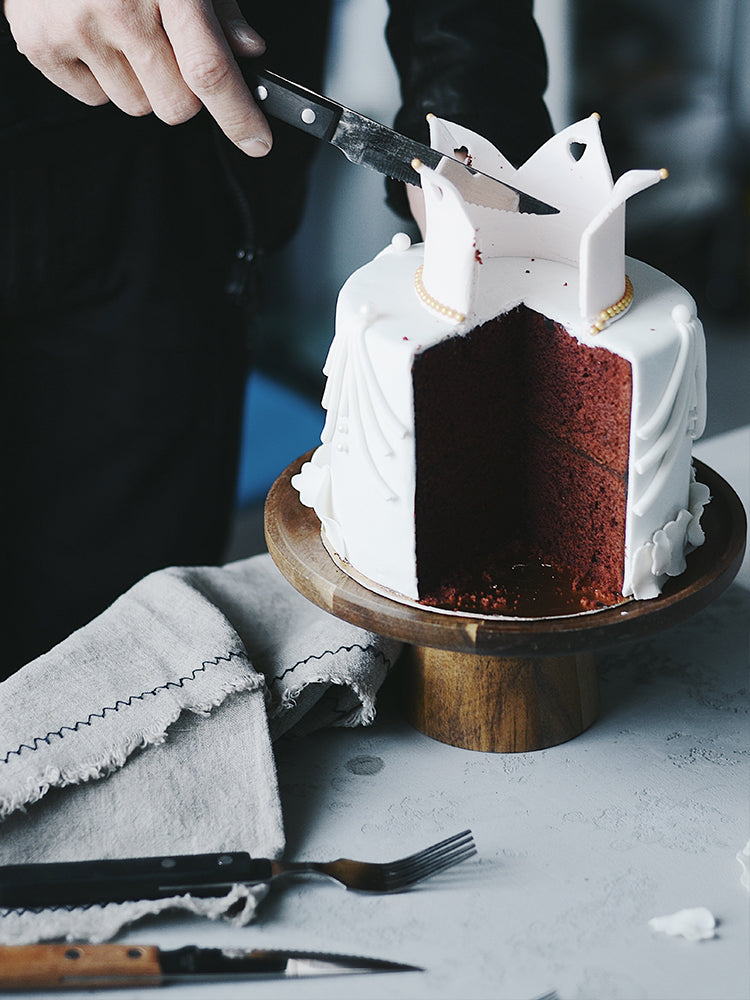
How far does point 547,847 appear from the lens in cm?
121

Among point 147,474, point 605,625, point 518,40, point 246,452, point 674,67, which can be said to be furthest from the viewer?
point 674,67

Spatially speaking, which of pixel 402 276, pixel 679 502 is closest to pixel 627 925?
pixel 679 502

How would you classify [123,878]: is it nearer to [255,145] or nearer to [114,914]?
[114,914]

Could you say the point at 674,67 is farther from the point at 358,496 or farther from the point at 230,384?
the point at 358,496

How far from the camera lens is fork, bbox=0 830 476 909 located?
1095 mm

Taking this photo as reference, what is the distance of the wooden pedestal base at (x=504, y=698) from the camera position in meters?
1.32

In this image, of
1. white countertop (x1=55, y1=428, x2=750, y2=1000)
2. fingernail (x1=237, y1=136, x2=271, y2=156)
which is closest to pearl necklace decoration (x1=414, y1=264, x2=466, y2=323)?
fingernail (x1=237, y1=136, x2=271, y2=156)

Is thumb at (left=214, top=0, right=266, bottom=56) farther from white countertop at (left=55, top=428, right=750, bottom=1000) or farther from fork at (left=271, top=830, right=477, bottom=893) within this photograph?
fork at (left=271, top=830, right=477, bottom=893)

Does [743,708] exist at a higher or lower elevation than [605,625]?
lower

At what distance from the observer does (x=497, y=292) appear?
133 centimetres

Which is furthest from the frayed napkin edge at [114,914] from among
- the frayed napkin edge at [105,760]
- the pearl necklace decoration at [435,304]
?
the pearl necklace decoration at [435,304]

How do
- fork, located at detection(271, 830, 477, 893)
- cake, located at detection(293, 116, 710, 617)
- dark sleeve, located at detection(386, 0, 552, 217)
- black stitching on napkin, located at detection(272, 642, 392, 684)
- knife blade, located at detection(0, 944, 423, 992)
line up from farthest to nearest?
dark sleeve, located at detection(386, 0, 552, 217) → black stitching on napkin, located at detection(272, 642, 392, 684) → cake, located at detection(293, 116, 710, 617) → fork, located at detection(271, 830, 477, 893) → knife blade, located at detection(0, 944, 423, 992)

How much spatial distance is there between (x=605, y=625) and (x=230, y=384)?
4.12 ft

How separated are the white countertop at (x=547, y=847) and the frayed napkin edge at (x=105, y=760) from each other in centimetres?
11
